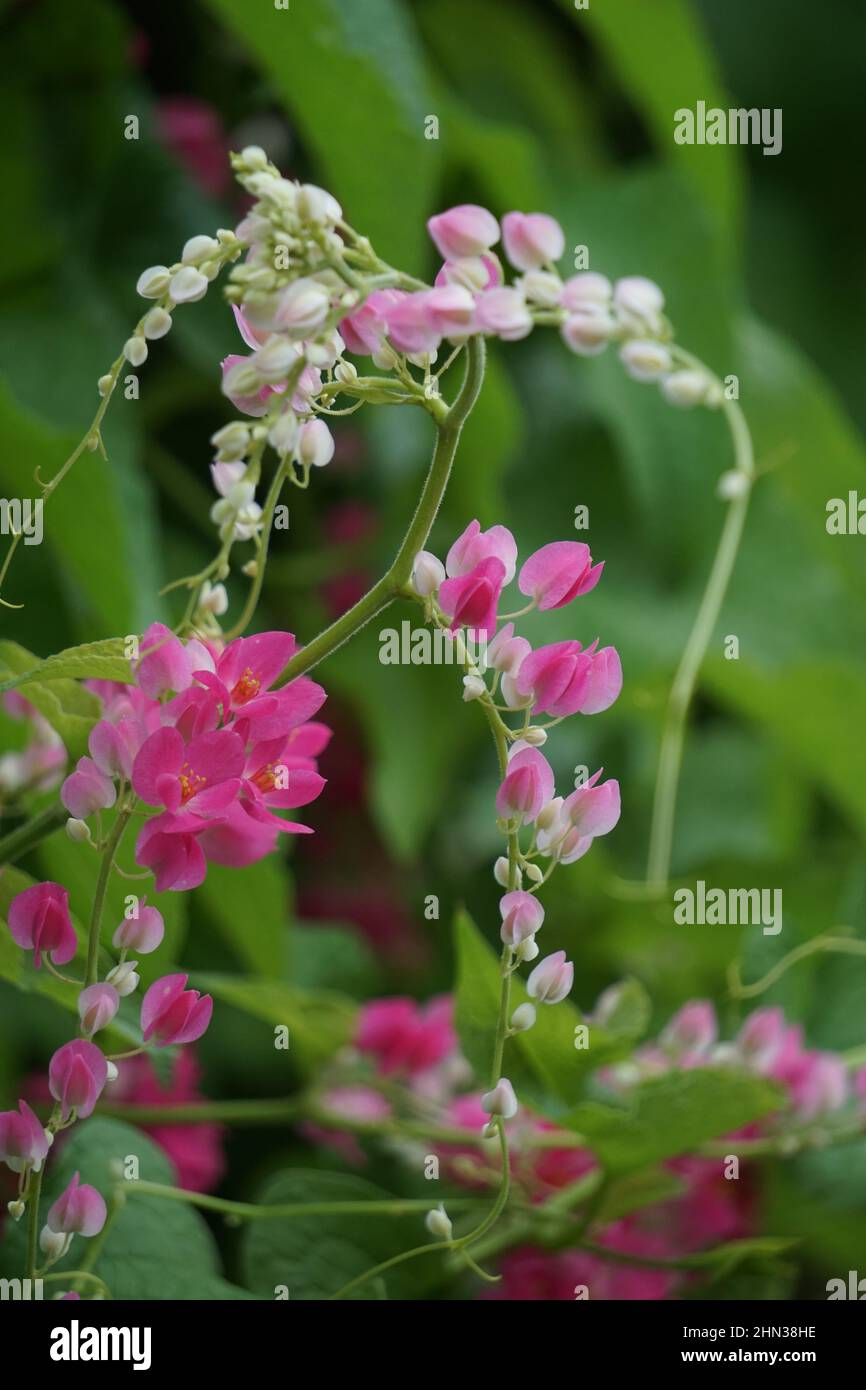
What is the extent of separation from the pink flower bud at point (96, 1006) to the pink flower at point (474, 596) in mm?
80

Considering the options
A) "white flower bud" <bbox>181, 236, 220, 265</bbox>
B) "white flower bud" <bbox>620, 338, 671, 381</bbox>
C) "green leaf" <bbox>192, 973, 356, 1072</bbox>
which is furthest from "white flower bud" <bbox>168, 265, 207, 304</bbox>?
"green leaf" <bbox>192, 973, 356, 1072</bbox>

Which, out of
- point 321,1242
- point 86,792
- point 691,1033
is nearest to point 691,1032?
point 691,1033

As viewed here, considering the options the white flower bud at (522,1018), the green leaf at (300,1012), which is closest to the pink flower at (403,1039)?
the green leaf at (300,1012)

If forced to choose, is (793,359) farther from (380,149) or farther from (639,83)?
(380,149)

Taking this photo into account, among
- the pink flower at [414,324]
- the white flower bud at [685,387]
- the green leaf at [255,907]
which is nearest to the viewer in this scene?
the pink flower at [414,324]

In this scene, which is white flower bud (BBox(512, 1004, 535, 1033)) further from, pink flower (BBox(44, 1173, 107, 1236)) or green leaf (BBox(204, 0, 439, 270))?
green leaf (BBox(204, 0, 439, 270))

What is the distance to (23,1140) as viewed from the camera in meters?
0.23

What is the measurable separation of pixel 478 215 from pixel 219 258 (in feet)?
0.13

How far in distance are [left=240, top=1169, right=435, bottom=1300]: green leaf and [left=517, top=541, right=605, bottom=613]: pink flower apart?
0.62 ft

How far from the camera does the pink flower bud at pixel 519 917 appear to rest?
230 mm

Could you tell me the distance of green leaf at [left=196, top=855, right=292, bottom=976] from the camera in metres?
0.42

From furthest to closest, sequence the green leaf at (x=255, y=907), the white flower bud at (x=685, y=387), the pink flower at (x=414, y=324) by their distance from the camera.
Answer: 1. the green leaf at (x=255, y=907)
2. the white flower bud at (x=685, y=387)
3. the pink flower at (x=414, y=324)

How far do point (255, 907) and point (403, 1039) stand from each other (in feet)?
0.19

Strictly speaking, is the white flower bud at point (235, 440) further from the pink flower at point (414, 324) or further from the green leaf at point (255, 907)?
the green leaf at point (255, 907)
